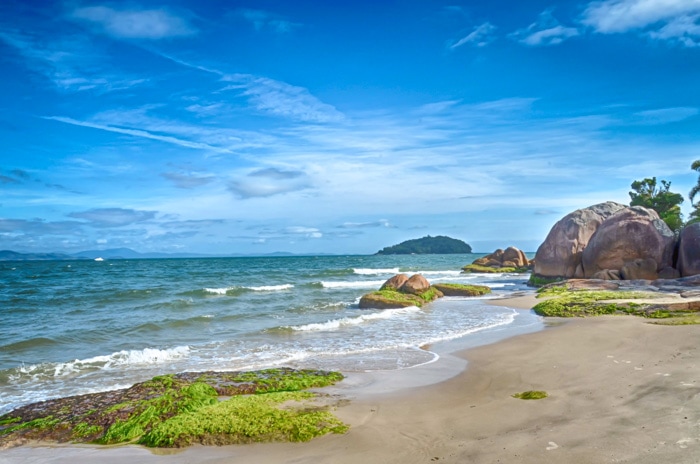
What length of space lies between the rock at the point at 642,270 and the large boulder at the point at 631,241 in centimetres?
26

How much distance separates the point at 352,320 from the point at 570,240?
19.1 metres

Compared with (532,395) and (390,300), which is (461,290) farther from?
(532,395)

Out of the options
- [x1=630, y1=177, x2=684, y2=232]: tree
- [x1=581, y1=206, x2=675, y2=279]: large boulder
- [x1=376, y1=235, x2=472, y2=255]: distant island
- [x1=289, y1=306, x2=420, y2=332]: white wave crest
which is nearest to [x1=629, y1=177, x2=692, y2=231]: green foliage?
[x1=630, y1=177, x2=684, y2=232]: tree

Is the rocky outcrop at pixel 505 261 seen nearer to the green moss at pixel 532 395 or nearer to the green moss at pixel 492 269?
the green moss at pixel 492 269

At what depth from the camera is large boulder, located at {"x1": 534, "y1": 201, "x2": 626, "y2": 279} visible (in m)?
31.8

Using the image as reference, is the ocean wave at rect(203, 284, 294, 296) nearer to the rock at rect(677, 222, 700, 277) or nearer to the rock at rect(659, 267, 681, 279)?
the rock at rect(659, 267, 681, 279)

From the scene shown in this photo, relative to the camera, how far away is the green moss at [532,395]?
327 inches

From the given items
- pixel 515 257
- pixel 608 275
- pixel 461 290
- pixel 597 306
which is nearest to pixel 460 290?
pixel 461 290

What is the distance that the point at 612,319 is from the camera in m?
16.5

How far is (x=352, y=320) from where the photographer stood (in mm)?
20391

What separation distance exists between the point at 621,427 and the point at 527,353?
628 cm

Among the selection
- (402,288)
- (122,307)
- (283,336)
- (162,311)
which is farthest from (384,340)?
(122,307)

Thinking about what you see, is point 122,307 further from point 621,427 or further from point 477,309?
point 621,427

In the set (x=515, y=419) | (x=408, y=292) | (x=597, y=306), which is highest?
(x=408, y=292)
